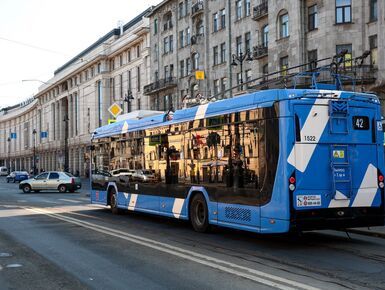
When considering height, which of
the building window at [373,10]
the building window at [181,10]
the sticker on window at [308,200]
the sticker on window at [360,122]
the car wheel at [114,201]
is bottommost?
the car wheel at [114,201]

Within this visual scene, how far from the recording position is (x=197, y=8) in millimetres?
52812

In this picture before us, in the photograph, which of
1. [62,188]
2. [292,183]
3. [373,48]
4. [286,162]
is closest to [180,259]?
[292,183]

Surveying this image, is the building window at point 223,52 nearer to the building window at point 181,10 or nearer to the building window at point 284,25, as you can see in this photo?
the building window at point 284,25

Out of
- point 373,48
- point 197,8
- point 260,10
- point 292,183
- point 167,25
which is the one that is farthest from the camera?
point 167,25

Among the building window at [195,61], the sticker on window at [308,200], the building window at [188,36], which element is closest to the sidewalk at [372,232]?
the sticker on window at [308,200]

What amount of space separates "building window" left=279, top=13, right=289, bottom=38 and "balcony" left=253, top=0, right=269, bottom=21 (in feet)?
7.87

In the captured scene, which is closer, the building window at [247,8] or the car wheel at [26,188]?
the car wheel at [26,188]

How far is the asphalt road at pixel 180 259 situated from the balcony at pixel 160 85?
44752mm

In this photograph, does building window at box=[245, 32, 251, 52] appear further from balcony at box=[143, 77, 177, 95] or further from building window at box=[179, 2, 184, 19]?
balcony at box=[143, 77, 177, 95]

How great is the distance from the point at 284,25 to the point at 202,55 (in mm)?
14048

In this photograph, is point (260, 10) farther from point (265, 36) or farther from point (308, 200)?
point (308, 200)

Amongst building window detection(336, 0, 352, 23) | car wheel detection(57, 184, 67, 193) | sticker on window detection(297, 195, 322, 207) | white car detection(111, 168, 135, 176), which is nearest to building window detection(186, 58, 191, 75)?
building window detection(336, 0, 352, 23)

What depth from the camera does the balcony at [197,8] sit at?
171ft

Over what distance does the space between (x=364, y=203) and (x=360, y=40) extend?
26373mm
